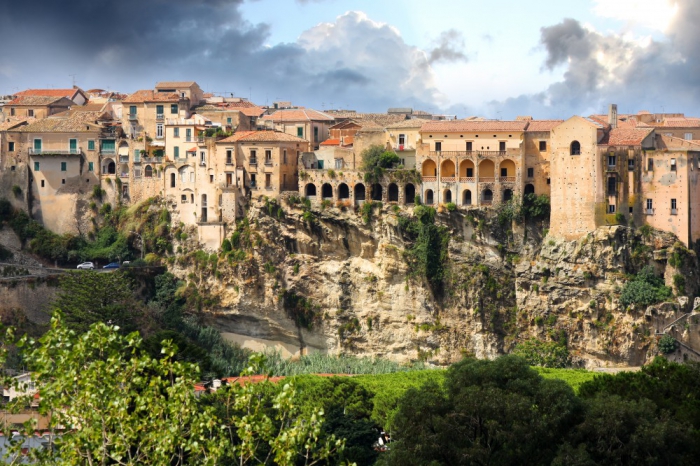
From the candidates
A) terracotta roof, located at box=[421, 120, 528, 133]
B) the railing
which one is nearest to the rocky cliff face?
terracotta roof, located at box=[421, 120, 528, 133]

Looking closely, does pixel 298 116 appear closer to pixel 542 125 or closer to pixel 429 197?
pixel 429 197

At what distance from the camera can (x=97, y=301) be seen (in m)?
68.6

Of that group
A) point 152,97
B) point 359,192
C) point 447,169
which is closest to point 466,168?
point 447,169

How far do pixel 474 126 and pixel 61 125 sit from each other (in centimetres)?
2273

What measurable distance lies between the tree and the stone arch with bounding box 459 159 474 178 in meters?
17.6

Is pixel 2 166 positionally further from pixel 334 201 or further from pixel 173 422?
pixel 173 422

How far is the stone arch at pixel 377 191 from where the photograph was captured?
250 ft

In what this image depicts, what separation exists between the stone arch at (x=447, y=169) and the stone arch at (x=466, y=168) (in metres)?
0.50

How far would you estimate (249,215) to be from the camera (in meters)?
76.5

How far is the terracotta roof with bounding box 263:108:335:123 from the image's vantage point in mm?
81756

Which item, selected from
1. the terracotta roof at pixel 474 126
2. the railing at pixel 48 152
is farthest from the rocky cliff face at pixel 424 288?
the railing at pixel 48 152

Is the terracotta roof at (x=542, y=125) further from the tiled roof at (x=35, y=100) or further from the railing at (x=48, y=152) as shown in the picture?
the tiled roof at (x=35, y=100)

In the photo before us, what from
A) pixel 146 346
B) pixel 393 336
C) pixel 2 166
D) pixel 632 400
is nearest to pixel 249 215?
pixel 393 336

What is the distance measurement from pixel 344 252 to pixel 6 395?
956 inches
